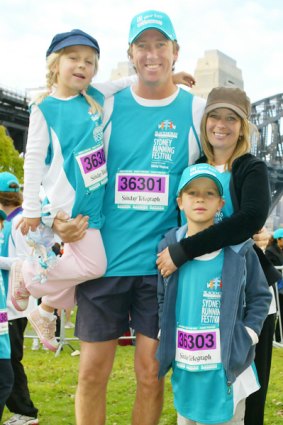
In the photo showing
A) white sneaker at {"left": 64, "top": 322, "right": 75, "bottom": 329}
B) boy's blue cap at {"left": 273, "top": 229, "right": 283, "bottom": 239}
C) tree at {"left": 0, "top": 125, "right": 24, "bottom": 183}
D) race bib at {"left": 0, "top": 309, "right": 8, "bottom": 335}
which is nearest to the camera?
race bib at {"left": 0, "top": 309, "right": 8, "bottom": 335}

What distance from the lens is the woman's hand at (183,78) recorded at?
10.8 feet

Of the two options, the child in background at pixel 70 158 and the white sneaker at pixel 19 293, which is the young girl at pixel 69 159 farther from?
the white sneaker at pixel 19 293

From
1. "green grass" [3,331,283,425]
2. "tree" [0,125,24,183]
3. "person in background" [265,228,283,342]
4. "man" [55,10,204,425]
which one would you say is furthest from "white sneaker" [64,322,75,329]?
"tree" [0,125,24,183]

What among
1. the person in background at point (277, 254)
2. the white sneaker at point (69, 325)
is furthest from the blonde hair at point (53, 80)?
the white sneaker at point (69, 325)

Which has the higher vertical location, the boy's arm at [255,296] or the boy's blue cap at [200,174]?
the boy's blue cap at [200,174]

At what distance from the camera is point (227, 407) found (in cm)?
270

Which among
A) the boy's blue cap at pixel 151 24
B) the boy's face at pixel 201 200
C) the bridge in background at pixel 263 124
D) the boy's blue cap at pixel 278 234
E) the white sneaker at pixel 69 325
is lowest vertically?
the white sneaker at pixel 69 325

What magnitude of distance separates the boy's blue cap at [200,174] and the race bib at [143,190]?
0.14 m

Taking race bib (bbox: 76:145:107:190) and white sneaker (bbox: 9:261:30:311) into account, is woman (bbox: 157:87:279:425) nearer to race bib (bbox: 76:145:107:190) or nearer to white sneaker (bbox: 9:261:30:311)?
race bib (bbox: 76:145:107:190)

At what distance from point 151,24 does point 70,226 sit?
106 cm

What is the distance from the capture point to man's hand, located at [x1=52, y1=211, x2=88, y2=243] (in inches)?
111

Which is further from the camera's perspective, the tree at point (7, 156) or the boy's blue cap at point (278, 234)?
the tree at point (7, 156)

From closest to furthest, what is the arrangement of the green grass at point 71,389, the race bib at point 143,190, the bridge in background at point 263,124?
the race bib at point 143,190 < the green grass at point 71,389 < the bridge in background at point 263,124

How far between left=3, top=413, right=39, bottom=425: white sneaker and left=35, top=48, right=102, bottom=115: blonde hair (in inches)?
107
